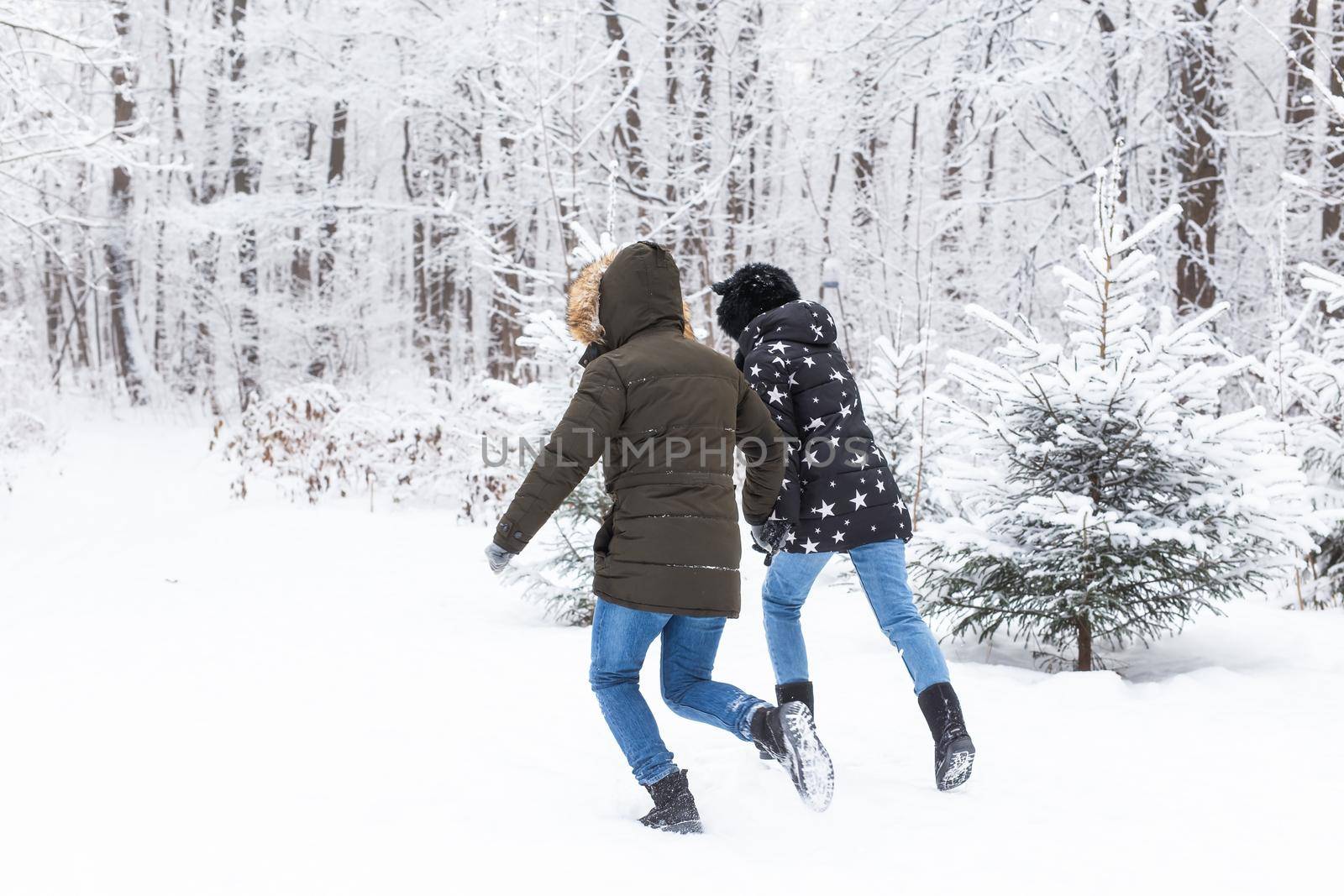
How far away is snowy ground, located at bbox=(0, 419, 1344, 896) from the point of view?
8.02ft

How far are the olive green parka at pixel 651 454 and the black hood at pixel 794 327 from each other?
468 mm

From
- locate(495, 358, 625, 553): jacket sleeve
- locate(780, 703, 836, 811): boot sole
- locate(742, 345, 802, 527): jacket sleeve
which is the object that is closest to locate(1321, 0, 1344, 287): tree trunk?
locate(742, 345, 802, 527): jacket sleeve

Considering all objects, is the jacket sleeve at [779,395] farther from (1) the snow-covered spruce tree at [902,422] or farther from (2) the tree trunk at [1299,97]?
(2) the tree trunk at [1299,97]

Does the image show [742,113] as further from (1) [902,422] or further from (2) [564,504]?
(2) [564,504]

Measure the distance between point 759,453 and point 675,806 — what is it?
1019 mm

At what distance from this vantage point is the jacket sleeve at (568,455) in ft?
8.14

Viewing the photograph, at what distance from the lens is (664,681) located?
276 cm

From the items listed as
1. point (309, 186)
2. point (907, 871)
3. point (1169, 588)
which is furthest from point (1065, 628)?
point (309, 186)

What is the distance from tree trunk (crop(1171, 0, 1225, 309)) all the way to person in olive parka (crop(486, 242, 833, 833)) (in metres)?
6.80

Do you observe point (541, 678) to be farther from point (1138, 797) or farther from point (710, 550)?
point (1138, 797)

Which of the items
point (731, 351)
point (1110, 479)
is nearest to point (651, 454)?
point (1110, 479)

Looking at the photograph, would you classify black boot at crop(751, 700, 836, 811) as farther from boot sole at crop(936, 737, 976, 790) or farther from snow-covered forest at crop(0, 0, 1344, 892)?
boot sole at crop(936, 737, 976, 790)

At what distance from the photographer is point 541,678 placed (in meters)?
4.39

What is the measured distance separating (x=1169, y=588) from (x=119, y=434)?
15323 millimetres
